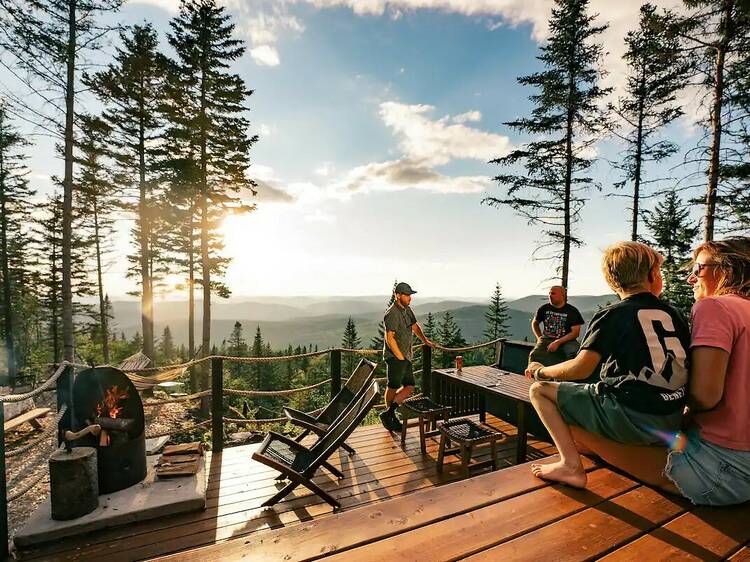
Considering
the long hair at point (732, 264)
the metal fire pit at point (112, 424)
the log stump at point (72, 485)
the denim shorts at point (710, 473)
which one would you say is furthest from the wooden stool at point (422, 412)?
the log stump at point (72, 485)

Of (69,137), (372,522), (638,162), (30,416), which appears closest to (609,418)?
(372,522)

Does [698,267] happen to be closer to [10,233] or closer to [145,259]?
[145,259]

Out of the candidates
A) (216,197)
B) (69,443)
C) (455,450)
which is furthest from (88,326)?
(455,450)

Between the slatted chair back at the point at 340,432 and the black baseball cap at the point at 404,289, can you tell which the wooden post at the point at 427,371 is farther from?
the slatted chair back at the point at 340,432

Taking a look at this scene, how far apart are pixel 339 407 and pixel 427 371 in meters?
2.27

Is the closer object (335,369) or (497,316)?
(335,369)

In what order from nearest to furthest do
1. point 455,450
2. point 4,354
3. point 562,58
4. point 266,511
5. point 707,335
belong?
point 707,335 → point 266,511 → point 455,450 → point 562,58 → point 4,354

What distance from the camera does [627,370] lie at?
5.98ft

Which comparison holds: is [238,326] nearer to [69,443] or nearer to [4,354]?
[4,354]

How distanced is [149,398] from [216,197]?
10.4 m

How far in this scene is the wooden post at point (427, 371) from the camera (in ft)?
21.1

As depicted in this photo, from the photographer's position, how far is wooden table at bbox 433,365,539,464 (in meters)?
4.29

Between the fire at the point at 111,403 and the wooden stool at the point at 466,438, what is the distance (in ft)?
11.6

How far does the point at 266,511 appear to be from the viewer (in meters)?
3.38
